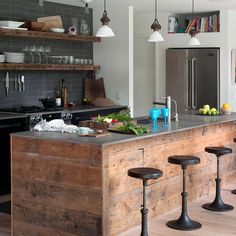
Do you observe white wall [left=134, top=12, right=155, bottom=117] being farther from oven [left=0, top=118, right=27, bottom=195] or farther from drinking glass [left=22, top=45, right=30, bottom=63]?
oven [left=0, top=118, right=27, bottom=195]

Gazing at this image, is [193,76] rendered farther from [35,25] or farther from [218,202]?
[218,202]

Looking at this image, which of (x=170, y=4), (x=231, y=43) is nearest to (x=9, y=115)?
(x=170, y=4)

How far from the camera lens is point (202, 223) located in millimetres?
5117

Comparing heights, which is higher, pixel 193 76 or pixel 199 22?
pixel 199 22

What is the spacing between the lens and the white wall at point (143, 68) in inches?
371

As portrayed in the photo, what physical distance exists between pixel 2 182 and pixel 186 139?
7.67 feet

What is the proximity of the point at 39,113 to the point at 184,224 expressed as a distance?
265cm

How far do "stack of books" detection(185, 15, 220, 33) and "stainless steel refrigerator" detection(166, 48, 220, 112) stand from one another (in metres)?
0.38

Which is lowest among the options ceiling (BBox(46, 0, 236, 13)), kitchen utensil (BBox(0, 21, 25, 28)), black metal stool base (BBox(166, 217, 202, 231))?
black metal stool base (BBox(166, 217, 202, 231))

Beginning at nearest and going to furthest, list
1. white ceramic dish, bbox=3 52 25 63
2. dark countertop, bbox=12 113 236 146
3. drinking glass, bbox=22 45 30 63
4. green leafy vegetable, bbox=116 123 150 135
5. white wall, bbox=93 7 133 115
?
dark countertop, bbox=12 113 236 146 → green leafy vegetable, bbox=116 123 150 135 → white ceramic dish, bbox=3 52 25 63 → drinking glass, bbox=22 45 30 63 → white wall, bbox=93 7 133 115

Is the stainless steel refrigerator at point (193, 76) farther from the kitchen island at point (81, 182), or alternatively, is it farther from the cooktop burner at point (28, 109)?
the kitchen island at point (81, 182)

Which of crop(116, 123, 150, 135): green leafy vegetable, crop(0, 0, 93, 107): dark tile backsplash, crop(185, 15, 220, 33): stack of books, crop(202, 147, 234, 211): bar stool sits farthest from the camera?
crop(185, 15, 220, 33): stack of books

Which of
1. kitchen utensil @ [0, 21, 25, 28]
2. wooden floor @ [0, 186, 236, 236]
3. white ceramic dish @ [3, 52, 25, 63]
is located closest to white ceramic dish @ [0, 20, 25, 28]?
kitchen utensil @ [0, 21, 25, 28]

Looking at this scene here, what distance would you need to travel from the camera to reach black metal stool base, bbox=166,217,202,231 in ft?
16.3
